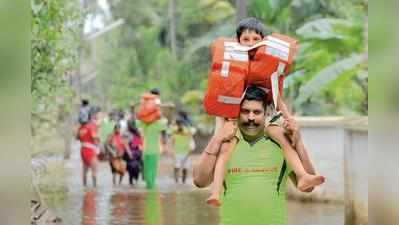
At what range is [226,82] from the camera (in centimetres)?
494

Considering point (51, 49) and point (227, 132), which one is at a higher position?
point (51, 49)

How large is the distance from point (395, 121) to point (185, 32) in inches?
1386

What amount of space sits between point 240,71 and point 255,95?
6.7 inches

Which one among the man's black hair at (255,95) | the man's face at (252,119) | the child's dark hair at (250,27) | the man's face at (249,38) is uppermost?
the child's dark hair at (250,27)

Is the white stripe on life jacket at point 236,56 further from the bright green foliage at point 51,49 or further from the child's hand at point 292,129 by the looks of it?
the bright green foliage at point 51,49

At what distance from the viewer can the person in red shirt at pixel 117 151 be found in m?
18.1

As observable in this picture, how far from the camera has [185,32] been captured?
126 ft

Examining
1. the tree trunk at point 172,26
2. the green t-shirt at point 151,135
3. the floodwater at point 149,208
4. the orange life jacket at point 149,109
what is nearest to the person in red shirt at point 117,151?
the floodwater at point 149,208

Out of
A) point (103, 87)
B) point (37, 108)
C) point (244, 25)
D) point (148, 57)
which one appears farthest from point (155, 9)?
point (244, 25)

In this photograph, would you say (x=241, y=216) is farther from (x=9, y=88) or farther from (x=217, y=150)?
(x=9, y=88)

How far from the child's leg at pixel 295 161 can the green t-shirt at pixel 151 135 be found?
11760 millimetres

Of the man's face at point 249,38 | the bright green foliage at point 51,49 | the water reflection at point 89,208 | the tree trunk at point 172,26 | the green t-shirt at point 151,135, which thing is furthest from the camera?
the tree trunk at point 172,26

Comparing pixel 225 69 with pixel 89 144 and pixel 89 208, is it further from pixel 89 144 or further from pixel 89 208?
pixel 89 144

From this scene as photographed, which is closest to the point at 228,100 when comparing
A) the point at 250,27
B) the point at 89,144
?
the point at 250,27
